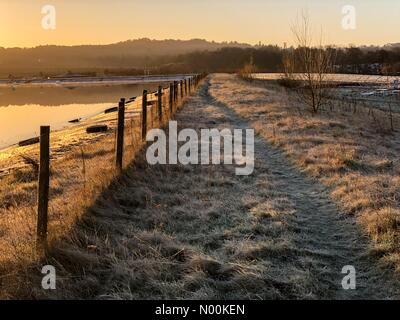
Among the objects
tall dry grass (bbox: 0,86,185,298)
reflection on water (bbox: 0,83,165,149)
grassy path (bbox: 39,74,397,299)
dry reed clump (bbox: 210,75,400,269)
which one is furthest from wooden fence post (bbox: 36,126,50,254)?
reflection on water (bbox: 0,83,165,149)

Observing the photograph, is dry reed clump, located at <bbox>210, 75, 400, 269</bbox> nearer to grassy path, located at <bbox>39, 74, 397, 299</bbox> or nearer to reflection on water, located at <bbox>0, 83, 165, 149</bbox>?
grassy path, located at <bbox>39, 74, 397, 299</bbox>

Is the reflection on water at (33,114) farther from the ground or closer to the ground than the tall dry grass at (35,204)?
farther from the ground

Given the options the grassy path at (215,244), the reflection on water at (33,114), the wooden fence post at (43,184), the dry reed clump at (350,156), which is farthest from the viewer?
the reflection on water at (33,114)

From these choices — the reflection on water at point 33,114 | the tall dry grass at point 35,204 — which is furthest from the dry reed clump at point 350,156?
the reflection on water at point 33,114

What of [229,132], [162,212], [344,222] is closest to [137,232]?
[162,212]

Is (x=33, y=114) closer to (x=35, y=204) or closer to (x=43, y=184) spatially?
(x=35, y=204)

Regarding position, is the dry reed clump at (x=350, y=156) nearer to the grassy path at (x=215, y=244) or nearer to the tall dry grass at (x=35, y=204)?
the grassy path at (x=215, y=244)

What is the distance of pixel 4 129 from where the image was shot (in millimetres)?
26531

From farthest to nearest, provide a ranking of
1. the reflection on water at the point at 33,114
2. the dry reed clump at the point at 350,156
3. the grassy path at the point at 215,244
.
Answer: the reflection on water at the point at 33,114
the dry reed clump at the point at 350,156
the grassy path at the point at 215,244

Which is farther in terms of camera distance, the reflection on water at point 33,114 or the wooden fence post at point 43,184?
the reflection on water at point 33,114

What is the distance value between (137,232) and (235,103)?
18129mm

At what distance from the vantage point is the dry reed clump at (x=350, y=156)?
6473mm

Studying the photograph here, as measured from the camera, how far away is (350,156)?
34.2ft

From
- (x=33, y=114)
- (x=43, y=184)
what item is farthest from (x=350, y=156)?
(x=33, y=114)
